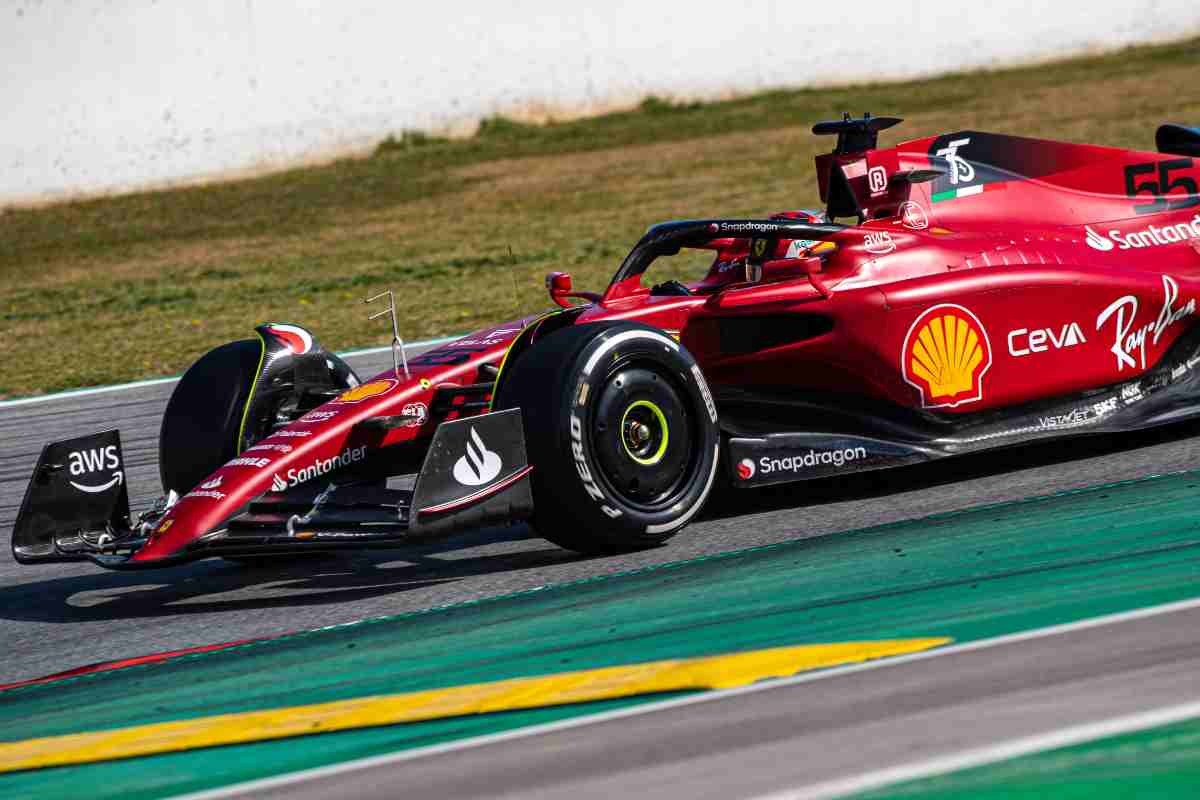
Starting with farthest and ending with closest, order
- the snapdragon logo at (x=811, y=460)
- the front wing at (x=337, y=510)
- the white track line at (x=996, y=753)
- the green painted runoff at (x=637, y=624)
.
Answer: the snapdragon logo at (x=811, y=460), the front wing at (x=337, y=510), the green painted runoff at (x=637, y=624), the white track line at (x=996, y=753)

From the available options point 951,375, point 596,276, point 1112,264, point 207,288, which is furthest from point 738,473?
point 207,288

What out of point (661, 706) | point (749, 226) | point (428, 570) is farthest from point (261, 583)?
point (661, 706)

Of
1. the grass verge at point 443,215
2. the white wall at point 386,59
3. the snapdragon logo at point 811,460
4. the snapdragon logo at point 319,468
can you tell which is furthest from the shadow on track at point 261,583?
the white wall at point 386,59

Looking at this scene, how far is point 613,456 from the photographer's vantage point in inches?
208

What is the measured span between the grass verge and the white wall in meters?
0.40

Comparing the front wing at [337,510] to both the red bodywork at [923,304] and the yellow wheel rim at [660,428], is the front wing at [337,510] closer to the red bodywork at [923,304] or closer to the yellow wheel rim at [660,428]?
the red bodywork at [923,304]

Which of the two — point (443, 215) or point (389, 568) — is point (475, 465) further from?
point (443, 215)

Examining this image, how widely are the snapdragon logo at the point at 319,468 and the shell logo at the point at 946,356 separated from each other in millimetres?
1958

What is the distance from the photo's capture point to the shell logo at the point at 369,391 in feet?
19.3

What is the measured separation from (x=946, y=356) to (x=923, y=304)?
0.69 feet

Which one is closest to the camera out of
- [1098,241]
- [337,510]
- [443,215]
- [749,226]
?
[337,510]

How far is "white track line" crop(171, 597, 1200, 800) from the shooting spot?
139 inches

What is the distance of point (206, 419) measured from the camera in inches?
246

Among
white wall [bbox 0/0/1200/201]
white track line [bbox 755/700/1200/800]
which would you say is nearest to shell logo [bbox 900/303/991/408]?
white track line [bbox 755/700/1200/800]
